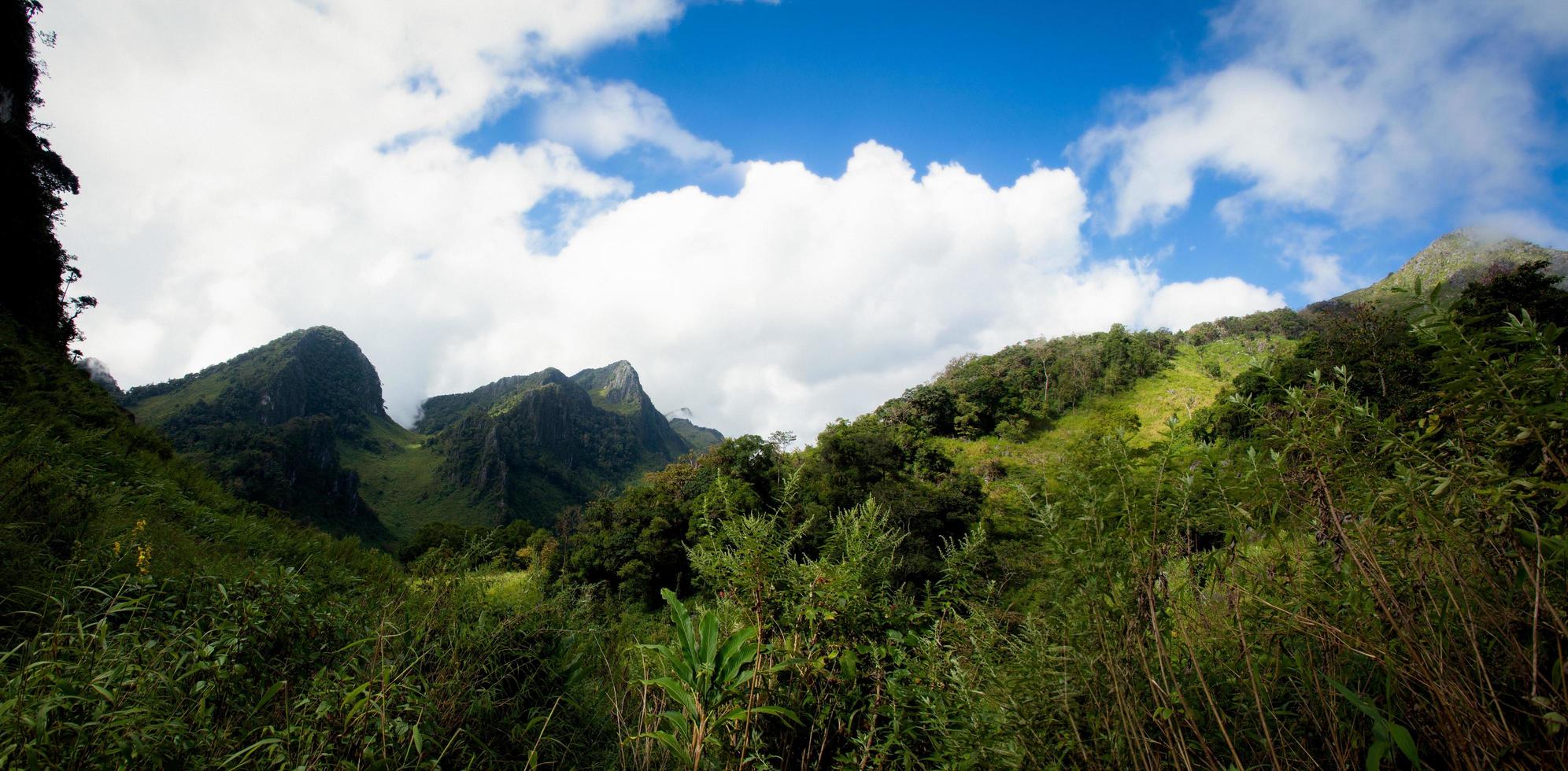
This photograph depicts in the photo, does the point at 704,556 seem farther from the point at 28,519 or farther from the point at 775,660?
the point at 28,519

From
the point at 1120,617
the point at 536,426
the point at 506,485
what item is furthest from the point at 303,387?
the point at 1120,617

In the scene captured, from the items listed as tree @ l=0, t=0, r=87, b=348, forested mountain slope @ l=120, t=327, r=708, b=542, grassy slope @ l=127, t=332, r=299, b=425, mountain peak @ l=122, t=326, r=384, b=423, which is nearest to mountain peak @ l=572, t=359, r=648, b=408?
forested mountain slope @ l=120, t=327, r=708, b=542

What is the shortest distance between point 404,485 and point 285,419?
2615 cm

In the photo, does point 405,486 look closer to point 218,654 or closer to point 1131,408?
point 1131,408

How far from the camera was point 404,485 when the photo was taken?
93.0 meters

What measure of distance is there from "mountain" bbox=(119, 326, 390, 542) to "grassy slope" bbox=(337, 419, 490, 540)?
175 inches

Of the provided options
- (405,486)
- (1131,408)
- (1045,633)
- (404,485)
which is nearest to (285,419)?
(404,485)

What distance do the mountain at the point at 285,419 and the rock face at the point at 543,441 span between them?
60.9 ft

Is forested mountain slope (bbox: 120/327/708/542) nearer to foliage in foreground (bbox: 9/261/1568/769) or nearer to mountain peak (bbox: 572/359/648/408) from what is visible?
mountain peak (bbox: 572/359/648/408)

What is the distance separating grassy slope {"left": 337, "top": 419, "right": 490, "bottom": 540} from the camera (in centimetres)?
8169

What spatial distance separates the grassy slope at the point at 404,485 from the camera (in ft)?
268

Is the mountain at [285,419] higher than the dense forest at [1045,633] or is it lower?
higher

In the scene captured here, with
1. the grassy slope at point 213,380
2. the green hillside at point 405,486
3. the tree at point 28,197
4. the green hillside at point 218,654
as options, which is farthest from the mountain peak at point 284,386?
the green hillside at point 218,654

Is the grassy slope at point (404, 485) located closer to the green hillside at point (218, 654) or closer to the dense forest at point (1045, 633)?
the green hillside at point (218, 654)
